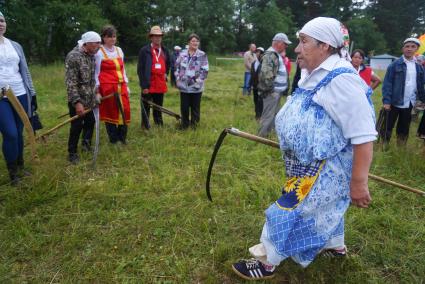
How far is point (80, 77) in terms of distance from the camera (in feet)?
13.8

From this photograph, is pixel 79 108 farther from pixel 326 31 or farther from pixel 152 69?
pixel 326 31

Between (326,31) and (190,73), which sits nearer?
(326,31)

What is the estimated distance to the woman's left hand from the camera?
5.94ft

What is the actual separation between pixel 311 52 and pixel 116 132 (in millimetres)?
3715

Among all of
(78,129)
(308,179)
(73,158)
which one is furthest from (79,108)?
(308,179)

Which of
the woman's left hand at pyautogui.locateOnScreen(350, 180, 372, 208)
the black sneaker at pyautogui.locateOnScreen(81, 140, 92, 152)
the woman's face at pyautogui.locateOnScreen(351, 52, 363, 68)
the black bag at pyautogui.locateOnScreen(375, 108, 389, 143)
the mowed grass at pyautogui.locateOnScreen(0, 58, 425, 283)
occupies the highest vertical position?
the woman's face at pyautogui.locateOnScreen(351, 52, 363, 68)

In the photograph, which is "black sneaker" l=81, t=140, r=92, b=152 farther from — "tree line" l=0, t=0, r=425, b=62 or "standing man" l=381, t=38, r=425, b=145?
"tree line" l=0, t=0, r=425, b=62

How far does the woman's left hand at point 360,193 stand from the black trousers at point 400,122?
12.4 feet

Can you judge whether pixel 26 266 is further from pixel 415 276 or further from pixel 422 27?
pixel 422 27

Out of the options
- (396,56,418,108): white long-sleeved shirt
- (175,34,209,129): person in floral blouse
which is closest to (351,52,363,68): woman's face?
(396,56,418,108): white long-sleeved shirt

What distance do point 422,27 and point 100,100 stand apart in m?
55.3

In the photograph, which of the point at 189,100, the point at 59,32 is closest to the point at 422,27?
the point at 59,32

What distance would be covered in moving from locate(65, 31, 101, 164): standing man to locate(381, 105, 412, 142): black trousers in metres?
4.29

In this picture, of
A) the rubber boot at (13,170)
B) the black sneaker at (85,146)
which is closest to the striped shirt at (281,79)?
the black sneaker at (85,146)
